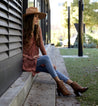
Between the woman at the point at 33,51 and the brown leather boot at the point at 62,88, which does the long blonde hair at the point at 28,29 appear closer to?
the woman at the point at 33,51

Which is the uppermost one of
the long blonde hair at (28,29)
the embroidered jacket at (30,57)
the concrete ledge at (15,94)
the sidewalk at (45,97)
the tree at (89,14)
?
the tree at (89,14)

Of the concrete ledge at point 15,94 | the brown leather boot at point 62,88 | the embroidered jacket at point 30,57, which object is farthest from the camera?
the embroidered jacket at point 30,57

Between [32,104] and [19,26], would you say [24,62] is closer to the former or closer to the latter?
[19,26]

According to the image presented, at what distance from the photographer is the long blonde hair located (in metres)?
4.12

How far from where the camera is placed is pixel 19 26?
147 inches

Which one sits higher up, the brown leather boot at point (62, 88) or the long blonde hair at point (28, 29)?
the long blonde hair at point (28, 29)

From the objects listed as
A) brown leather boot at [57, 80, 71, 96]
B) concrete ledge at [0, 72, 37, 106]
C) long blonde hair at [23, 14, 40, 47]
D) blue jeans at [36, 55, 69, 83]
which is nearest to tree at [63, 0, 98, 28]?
long blonde hair at [23, 14, 40, 47]

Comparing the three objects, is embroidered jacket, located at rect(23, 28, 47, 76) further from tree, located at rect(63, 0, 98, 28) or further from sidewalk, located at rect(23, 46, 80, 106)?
tree, located at rect(63, 0, 98, 28)

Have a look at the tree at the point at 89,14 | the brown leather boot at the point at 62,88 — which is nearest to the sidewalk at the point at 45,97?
the brown leather boot at the point at 62,88

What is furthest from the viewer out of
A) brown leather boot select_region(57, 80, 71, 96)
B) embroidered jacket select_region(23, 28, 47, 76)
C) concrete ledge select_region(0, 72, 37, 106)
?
embroidered jacket select_region(23, 28, 47, 76)

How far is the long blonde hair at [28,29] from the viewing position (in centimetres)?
412

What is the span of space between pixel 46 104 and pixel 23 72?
3.24 ft

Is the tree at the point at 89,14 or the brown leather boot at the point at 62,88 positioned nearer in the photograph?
the brown leather boot at the point at 62,88

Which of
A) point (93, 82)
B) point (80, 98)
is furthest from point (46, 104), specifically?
point (93, 82)
